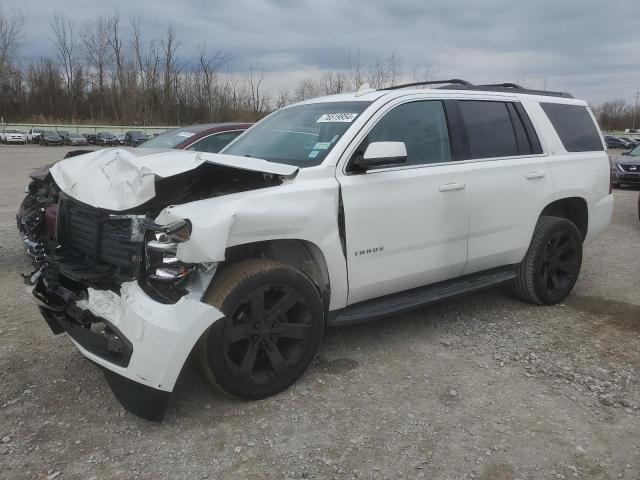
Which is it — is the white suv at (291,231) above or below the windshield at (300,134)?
below

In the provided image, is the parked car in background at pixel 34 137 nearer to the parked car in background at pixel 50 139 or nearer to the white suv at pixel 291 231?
the parked car in background at pixel 50 139

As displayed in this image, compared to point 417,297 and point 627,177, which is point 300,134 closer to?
point 417,297

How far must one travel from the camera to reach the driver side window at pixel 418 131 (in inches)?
144

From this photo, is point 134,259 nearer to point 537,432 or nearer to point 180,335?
point 180,335

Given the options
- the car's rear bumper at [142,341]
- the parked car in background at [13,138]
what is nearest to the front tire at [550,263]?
the car's rear bumper at [142,341]

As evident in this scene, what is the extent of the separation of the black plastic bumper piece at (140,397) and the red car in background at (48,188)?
113cm

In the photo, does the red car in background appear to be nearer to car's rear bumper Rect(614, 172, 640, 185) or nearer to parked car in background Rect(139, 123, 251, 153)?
parked car in background Rect(139, 123, 251, 153)

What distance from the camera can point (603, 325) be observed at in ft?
14.4

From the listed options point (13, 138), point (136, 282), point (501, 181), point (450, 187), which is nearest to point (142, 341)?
point (136, 282)

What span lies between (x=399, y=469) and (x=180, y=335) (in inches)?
50.1

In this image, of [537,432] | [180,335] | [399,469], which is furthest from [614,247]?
[180,335]

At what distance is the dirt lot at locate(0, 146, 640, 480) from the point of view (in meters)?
2.59

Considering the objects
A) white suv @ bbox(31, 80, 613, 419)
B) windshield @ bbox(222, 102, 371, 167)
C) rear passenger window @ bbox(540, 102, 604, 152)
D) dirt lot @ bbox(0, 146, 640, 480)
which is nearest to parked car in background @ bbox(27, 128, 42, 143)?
dirt lot @ bbox(0, 146, 640, 480)

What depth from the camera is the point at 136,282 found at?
2.79 meters
